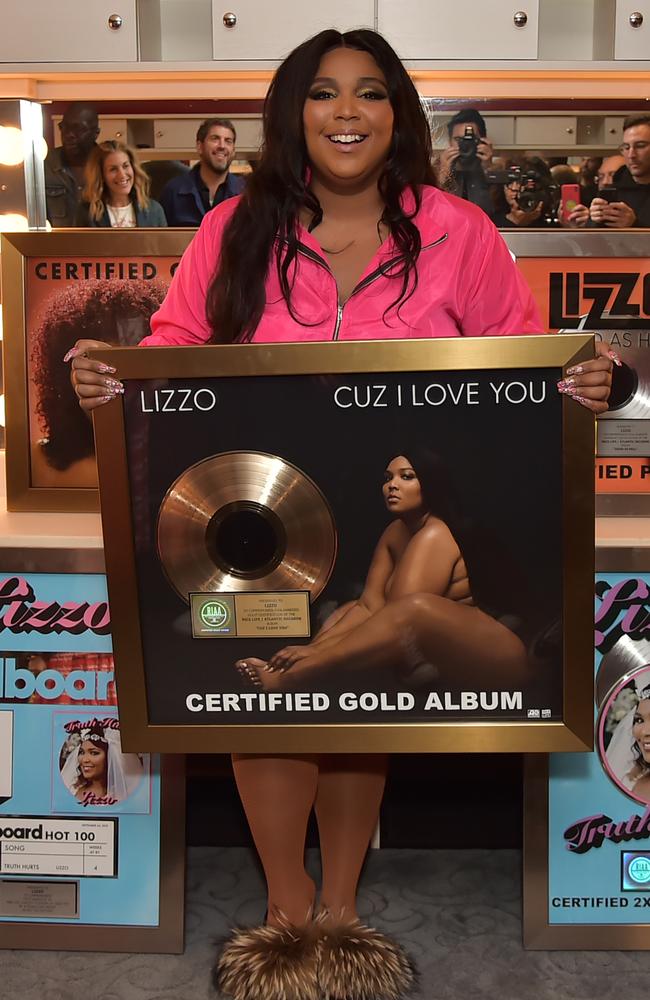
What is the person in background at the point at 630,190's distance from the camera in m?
2.07

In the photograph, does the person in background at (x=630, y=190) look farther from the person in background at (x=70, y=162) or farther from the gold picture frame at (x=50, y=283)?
the person in background at (x=70, y=162)

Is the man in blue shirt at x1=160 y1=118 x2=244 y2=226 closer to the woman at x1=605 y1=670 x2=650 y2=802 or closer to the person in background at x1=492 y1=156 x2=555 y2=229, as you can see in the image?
the person in background at x1=492 y1=156 x2=555 y2=229

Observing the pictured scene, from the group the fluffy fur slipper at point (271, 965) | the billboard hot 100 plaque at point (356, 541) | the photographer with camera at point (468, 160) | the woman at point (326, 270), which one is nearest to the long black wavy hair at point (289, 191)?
the woman at point (326, 270)

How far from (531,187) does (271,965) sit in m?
1.55

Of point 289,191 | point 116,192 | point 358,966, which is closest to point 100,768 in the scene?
point 358,966

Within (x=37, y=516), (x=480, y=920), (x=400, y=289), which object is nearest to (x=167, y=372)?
(x=400, y=289)

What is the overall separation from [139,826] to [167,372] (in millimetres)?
806

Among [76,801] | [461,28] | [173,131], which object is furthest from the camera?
[173,131]

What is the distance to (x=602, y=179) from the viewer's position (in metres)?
2.08

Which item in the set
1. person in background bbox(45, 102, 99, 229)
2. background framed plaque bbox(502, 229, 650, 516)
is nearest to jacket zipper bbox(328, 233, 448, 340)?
background framed plaque bbox(502, 229, 650, 516)

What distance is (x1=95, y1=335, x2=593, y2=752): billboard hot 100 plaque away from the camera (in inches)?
48.3

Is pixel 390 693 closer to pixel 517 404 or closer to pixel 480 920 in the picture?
pixel 517 404

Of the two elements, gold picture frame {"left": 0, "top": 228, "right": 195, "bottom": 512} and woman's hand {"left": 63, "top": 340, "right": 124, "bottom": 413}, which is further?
gold picture frame {"left": 0, "top": 228, "right": 195, "bottom": 512}

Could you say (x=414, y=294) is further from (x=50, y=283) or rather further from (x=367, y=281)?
(x=50, y=283)
